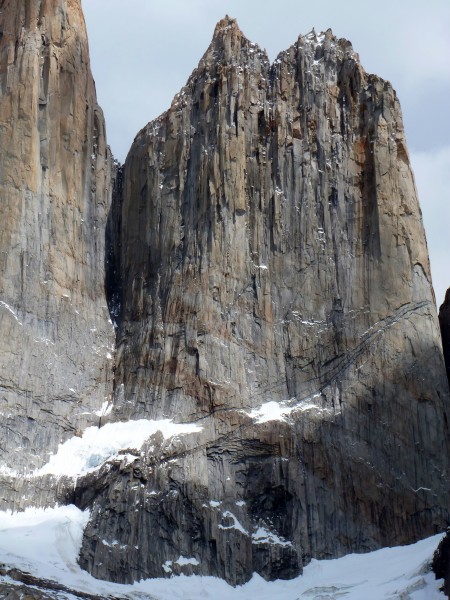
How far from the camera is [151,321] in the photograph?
93.0 m

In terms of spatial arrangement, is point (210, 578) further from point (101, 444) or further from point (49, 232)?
point (49, 232)

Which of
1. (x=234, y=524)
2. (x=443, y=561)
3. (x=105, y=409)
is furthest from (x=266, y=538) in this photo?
(x=105, y=409)

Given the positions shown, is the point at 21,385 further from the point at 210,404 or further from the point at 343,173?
the point at 343,173

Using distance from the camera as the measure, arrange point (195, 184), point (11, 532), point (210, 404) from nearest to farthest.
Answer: point (11, 532)
point (210, 404)
point (195, 184)

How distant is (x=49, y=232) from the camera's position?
94.6m

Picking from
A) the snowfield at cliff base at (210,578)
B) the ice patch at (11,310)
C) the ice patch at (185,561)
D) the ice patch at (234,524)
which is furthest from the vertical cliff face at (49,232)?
the ice patch at (234,524)

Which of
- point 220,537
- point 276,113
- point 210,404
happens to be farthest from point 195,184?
point 220,537

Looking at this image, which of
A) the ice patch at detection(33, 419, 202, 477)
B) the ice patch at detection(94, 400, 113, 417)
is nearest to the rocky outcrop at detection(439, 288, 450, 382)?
the ice patch at detection(33, 419, 202, 477)

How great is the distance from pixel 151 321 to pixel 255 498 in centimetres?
1202

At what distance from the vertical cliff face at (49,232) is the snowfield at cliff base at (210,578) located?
430 centimetres

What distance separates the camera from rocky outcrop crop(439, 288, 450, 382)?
98.6m

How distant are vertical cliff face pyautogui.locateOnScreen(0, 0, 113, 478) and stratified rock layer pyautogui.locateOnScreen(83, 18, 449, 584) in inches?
74.8

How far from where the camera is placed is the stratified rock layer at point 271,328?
86.6 meters

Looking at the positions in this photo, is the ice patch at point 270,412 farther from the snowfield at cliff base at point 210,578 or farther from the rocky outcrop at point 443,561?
the rocky outcrop at point 443,561
